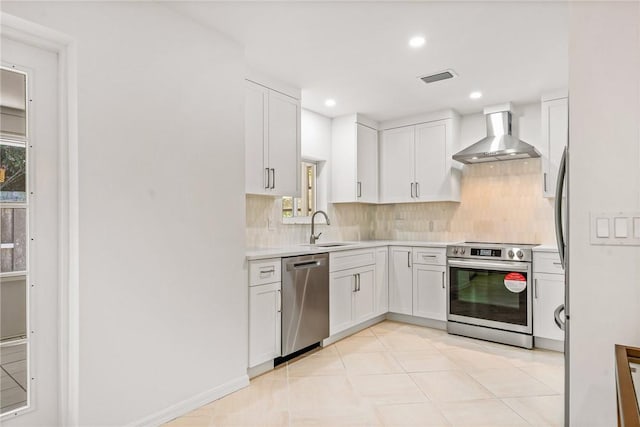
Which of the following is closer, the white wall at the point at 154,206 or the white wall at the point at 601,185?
the white wall at the point at 601,185

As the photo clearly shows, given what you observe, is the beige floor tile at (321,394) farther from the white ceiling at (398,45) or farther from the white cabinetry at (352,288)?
the white ceiling at (398,45)

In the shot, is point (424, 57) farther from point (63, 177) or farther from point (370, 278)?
point (63, 177)

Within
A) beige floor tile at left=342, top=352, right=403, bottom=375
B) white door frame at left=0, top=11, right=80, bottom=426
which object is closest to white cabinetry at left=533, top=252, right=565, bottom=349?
beige floor tile at left=342, top=352, right=403, bottom=375

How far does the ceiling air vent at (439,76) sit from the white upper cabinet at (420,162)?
3.28 ft

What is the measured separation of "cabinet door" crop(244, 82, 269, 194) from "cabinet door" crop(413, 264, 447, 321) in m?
2.03

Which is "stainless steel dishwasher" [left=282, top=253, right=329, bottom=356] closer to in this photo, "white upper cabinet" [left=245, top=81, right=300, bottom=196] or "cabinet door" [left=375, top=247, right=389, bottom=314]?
"white upper cabinet" [left=245, top=81, right=300, bottom=196]

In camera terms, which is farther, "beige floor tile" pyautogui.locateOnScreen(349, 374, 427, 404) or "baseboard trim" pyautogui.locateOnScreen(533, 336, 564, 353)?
"baseboard trim" pyautogui.locateOnScreen(533, 336, 564, 353)

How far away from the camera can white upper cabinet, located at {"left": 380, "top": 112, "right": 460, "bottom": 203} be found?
4242mm

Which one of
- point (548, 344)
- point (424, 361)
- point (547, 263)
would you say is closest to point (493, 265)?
point (547, 263)

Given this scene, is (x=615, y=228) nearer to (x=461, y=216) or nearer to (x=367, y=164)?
(x=461, y=216)

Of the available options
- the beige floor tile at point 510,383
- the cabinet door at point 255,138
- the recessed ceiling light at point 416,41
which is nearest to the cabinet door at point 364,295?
the beige floor tile at point 510,383

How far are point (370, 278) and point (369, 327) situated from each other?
22.2 inches

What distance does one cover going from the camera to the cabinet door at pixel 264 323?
2.71 meters

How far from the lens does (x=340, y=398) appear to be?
246cm
